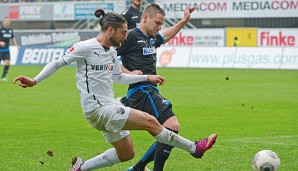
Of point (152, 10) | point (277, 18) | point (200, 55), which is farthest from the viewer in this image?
point (277, 18)

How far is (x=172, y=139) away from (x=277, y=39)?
37389 millimetres

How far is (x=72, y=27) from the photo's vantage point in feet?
181

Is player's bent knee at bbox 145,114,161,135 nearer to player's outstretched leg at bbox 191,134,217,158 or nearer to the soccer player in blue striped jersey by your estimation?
player's outstretched leg at bbox 191,134,217,158

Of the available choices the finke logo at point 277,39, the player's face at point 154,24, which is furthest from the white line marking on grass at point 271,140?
the finke logo at point 277,39

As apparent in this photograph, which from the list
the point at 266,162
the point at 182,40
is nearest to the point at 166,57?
the point at 182,40

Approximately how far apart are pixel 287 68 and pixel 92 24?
75.3ft

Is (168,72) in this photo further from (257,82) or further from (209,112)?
(209,112)

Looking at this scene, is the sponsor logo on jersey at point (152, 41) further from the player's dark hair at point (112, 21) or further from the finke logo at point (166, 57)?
the finke logo at point (166, 57)

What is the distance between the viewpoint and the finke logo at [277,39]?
4434 centimetres

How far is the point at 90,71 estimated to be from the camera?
8055 millimetres

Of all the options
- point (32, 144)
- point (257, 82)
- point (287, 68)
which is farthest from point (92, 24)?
point (32, 144)

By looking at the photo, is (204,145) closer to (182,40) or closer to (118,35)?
(118,35)

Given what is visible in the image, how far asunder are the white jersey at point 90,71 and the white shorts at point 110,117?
0.07m

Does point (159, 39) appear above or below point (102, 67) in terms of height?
below
